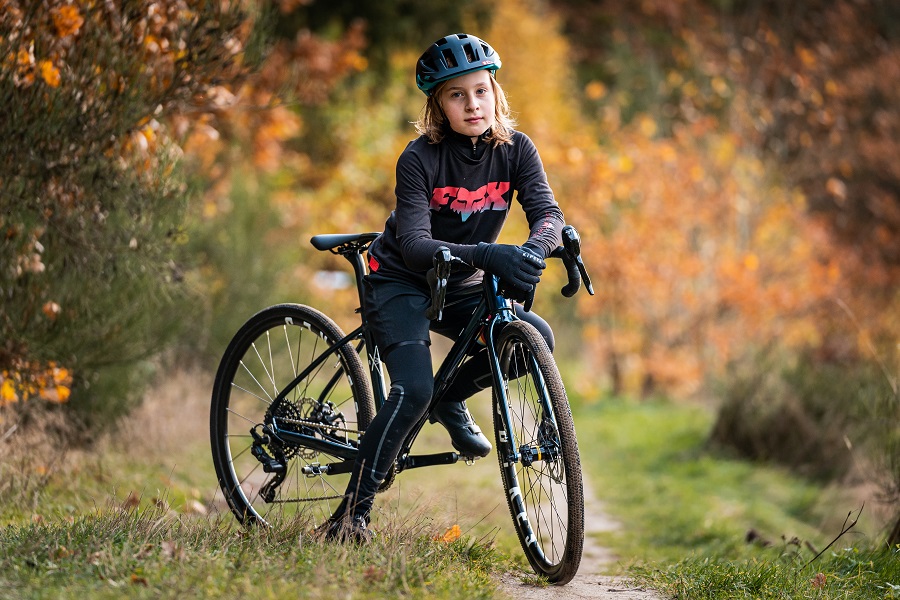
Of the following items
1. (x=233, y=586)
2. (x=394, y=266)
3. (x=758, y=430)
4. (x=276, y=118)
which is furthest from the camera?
(x=276, y=118)

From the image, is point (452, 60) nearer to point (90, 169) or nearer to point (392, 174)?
point (90, 169)

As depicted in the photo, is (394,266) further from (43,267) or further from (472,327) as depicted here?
(43,267)

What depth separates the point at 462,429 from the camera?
4.20 meters

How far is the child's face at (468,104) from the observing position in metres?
3.97

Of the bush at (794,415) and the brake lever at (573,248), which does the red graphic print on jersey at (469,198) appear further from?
the bush at (794,415)

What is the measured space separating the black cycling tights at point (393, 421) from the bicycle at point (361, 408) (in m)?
0.11

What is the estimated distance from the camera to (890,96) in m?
15.3

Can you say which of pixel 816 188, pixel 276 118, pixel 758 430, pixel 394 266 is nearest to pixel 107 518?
pixel 394 266

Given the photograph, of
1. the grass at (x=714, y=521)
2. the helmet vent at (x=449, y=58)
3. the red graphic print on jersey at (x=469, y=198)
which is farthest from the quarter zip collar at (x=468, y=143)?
the grass at (x=714, y=521)

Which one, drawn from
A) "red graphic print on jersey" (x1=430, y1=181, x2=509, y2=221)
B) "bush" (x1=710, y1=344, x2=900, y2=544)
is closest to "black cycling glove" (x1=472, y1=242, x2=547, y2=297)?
"red graphic print on jersey" (x1=430, y1=181, x2=509, y2=221)

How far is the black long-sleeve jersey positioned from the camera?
3.89 metres

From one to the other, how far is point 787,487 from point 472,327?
535 cm

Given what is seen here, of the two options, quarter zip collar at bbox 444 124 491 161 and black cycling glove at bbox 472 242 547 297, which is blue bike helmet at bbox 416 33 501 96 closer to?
quarter zip collar at bbox 444 124 491 161

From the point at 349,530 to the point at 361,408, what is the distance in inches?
23.9
